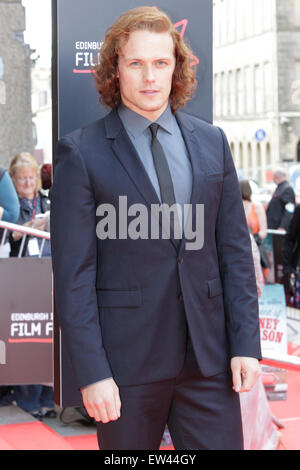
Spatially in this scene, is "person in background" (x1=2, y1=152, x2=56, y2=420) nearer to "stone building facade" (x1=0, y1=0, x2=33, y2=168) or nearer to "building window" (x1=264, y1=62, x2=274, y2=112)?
"stone building facade" (x1=0, y1=0, x2=33, y2=168)

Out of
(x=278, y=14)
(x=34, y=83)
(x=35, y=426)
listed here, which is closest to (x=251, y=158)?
(x=278, y=14)

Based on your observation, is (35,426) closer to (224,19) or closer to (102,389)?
(102,389)

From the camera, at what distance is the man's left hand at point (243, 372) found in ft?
7.50

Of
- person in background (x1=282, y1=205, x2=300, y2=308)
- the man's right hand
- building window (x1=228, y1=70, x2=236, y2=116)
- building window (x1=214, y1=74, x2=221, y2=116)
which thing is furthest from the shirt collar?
building window (x1=214, y1=74, x2=221, y2=116)

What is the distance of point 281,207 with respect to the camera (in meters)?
12.0

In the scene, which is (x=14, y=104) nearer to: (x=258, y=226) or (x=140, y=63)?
(x=258, y=226)

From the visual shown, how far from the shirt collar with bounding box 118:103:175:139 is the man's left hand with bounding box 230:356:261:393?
690 millimetres

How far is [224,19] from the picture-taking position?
5294 centimetres

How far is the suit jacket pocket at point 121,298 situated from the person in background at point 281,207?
9.67 meters

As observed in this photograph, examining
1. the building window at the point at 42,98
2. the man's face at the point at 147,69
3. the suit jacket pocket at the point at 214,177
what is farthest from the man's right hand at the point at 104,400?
the building window at the point at 42,98

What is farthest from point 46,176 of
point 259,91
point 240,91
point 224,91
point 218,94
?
point 218,94

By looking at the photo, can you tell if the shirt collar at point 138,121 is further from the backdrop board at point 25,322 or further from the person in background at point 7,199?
the person in background at point 7,199

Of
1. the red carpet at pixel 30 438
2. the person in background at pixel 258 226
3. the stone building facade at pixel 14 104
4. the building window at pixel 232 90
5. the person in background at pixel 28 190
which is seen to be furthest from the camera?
the building window at pixel 232 90

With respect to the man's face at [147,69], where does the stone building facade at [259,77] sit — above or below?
above
